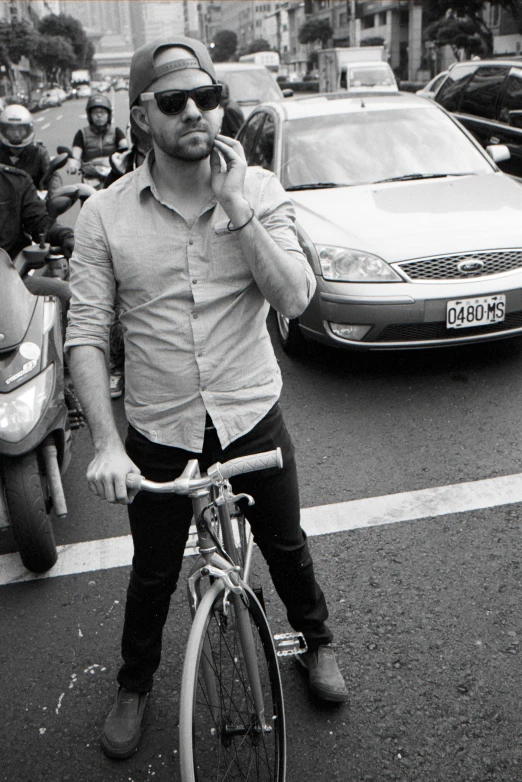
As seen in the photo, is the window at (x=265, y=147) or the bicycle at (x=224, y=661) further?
the window at (x=265, y=147)

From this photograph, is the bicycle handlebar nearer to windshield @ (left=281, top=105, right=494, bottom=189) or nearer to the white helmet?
windshield @ (left=281, top=105, right=494, bottom=189)

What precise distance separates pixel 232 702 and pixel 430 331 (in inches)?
125

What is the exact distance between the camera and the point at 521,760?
233 centimetres

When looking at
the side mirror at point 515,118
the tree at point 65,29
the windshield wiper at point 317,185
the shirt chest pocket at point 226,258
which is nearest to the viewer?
the shirt chest pocket at point 226,258

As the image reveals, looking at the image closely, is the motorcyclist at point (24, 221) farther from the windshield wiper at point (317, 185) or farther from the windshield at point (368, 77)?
the windshield at point (368, 77)

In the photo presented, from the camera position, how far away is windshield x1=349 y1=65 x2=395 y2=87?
23.9 m

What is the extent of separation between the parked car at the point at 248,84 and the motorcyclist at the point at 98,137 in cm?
632

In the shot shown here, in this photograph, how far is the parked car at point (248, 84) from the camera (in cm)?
1563

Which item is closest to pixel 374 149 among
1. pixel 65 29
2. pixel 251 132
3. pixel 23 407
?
pixel 251 132

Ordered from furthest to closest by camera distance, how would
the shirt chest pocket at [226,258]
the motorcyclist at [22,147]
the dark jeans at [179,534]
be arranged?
the motorcyclist at [22,147], the dark jeans at [179,534], the shirt chest pocket at [226,258]

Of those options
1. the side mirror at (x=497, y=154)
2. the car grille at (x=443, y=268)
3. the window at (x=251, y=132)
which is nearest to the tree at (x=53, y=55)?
the window at (x=251, y=132)

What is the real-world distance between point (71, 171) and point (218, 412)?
245 inches

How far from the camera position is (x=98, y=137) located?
9703mm

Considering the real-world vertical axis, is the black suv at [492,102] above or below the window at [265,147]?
below
